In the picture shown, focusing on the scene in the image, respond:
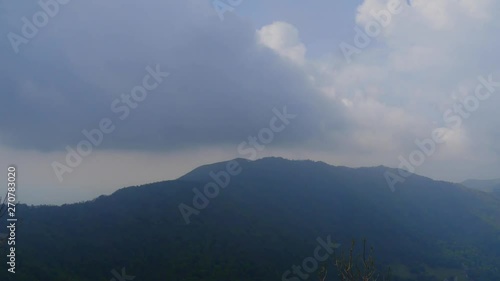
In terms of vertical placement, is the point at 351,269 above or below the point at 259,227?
below

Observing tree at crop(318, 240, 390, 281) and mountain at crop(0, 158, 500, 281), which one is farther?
mountain at crop(0, 158, 500, 281)

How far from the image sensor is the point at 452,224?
157625mm

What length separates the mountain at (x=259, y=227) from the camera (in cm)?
7625

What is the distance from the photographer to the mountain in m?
76.2

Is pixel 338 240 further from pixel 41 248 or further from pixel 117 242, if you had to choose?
pixel 41 248

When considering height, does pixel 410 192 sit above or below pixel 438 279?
above

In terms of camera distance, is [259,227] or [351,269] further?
[259,227]

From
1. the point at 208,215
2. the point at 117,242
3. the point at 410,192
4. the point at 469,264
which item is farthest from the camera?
the point at 410,192

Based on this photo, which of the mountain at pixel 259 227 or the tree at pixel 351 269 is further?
the mountain at pixel 259 227

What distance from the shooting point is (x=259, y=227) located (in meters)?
109

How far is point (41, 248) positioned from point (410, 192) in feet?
477

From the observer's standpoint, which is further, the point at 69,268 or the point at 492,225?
the point at 492,225

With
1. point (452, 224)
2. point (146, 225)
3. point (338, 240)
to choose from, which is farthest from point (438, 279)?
point (146, 225)

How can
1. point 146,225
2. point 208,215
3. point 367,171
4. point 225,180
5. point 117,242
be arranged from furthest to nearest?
point 367,171 < point 225,180 < point 208,215 < point 146,225 < point 117,242
